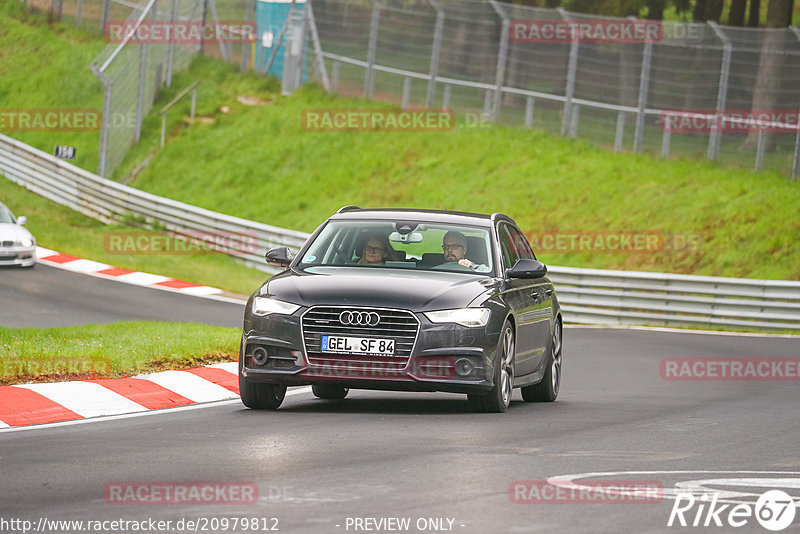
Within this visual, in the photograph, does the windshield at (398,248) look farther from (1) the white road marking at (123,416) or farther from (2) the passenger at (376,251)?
(1) the white road marking at (123,416)

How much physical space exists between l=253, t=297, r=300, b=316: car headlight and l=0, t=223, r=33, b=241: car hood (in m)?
18.2

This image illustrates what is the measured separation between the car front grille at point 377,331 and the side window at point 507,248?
171 centimetres

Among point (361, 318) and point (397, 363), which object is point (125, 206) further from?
point (397, 363)

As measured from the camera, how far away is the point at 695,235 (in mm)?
30609

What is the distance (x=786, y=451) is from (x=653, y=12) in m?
38.0

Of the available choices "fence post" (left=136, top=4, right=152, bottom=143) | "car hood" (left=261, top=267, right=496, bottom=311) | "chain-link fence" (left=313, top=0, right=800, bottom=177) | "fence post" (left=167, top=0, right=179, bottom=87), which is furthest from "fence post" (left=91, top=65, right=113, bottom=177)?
"car hood" (left=261, top=267, right=496, bottom=311)

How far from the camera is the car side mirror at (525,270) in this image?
39.4 ft

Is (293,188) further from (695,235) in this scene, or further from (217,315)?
(217,315)

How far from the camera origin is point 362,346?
35.9 ft

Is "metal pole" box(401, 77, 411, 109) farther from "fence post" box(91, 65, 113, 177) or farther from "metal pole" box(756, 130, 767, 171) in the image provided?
"metal pole" box(756, 130, 767, 171)

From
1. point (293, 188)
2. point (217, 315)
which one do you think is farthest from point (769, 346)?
point (293, 188)

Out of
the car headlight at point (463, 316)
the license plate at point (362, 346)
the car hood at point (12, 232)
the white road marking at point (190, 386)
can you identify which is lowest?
the car hood at point (12, 232)

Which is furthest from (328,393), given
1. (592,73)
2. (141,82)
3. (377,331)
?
(141,82)

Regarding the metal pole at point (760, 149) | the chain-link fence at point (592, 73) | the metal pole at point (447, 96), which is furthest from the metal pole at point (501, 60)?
the metal pole at point (760, 149)
